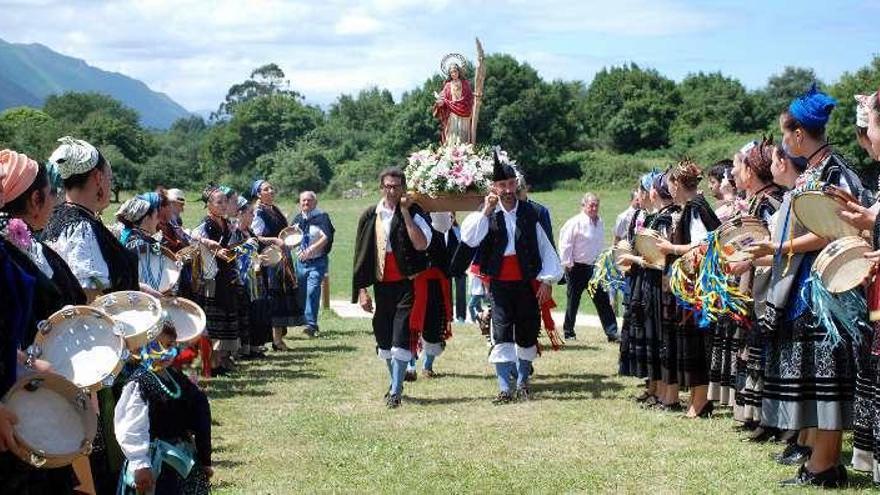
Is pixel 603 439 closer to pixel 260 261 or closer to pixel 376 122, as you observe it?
pixel 260 261

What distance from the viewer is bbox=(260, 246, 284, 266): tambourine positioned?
1354cm

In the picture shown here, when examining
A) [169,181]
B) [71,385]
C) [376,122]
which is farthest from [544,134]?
[71,385]

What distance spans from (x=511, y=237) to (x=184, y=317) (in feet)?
16.5

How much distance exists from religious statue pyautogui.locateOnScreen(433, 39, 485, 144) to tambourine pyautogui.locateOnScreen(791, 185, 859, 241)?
308 inches

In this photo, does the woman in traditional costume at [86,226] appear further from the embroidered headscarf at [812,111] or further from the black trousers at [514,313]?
the black trousers at [514,313]

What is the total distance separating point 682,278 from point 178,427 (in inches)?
169

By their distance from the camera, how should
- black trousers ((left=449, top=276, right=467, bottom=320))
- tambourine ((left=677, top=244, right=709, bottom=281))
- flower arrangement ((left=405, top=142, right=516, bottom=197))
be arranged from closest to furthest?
tambourine ((left=677, top=244, right=709, bottom=281)), flower arrangement ((left=405, top=142, right=516, bottom=197)), black trousers ((left=449, top=276, right=467, bottom=320))

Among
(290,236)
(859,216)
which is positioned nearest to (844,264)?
(859,216)

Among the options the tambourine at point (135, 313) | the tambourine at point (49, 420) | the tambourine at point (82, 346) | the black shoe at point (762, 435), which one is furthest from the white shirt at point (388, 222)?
the tambourine at point (49, 420)

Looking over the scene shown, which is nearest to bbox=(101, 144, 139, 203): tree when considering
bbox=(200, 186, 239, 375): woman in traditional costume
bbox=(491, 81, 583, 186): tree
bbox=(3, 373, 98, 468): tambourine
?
bbox=(491, 81, 583, 186): tree

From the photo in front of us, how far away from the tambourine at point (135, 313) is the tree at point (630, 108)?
62.3m

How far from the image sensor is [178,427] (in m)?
5.51

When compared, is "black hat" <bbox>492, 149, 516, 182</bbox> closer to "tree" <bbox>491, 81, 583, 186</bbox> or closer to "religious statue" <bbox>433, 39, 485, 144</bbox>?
"religious statue" <bbox>433, 39, 485, 144</bbox>

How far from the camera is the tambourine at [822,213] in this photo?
19.7 feet
